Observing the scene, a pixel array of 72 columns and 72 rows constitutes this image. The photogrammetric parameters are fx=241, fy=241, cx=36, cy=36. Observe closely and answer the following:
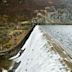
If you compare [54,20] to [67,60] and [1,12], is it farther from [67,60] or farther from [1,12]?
[67,60]

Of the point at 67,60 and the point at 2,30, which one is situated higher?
the point at 67,60

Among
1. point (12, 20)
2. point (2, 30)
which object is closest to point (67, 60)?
point (2, 30)

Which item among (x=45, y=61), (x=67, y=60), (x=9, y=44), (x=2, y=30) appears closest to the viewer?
(x=67, y=60)

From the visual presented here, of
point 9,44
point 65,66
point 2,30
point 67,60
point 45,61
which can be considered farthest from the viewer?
point 2,30

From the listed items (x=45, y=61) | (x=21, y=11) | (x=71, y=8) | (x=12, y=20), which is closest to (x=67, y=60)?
(x=45, y=61)

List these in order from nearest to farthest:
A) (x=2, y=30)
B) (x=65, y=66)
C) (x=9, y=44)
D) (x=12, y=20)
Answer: (x=65, y=66) → (x=9, y=44) → (x=2, y=30) → (x=12, y=20)

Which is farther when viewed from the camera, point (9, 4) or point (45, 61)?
point (9, 4)

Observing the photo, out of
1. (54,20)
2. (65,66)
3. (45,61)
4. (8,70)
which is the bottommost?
(54,20)

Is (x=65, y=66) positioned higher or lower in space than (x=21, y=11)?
higher

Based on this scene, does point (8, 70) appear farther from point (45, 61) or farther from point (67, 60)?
point (67, 60)
